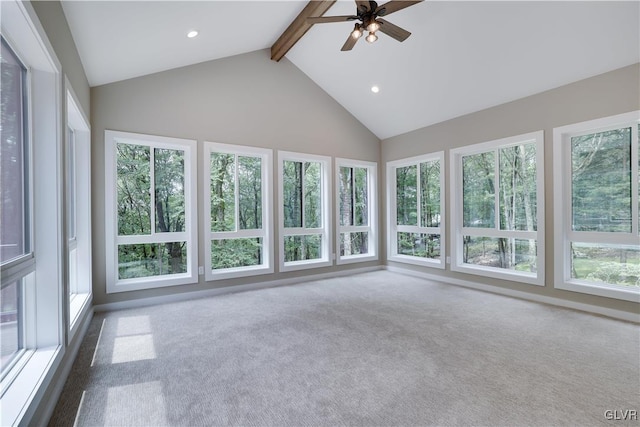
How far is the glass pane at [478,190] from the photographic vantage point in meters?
4.69

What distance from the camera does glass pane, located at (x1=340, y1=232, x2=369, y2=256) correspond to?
5988 millimetres

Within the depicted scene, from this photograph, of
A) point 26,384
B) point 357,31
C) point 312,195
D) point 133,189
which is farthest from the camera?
point 312,195

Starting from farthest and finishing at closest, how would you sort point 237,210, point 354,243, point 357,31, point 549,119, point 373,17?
1. point 354,243
2. point 237,210
3. point 549,119
4. point 357,31
5. point 373,17

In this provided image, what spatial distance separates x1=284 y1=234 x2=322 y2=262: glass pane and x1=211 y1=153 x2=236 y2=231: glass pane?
3.45ft

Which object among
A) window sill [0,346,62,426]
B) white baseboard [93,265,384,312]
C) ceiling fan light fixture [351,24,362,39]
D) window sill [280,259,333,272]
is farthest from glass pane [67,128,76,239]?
ceiling fan light fixture [351,24,362,39]

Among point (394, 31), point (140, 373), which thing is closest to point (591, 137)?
point (394, 31)

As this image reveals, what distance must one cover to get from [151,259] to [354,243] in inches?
144

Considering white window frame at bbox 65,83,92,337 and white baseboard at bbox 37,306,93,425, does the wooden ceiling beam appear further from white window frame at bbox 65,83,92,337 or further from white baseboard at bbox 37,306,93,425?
white baseboard at bbox 37,306,93,425

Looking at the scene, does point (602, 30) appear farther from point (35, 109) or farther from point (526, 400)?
point (35, 109)

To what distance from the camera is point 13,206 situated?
1.85 metres

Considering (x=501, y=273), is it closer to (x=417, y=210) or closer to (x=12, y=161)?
(x=417, y=210)

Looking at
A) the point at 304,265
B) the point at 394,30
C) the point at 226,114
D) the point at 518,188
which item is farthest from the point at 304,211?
the point at 518,188

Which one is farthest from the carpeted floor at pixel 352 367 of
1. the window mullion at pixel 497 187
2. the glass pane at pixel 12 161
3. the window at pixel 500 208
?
the window mullion at pixel 497 187

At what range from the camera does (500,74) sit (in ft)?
12.9
